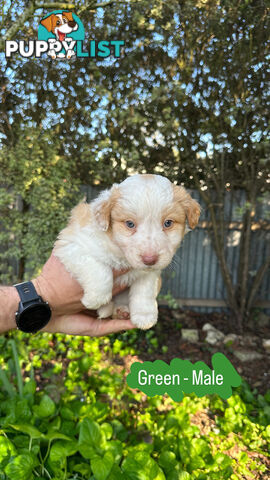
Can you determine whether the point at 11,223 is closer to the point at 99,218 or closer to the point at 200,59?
the point at 200,59

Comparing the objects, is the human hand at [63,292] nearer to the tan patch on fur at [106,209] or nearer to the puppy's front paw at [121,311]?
the puppy's front paw at [121,311]

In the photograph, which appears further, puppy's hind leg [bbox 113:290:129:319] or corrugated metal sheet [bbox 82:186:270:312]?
corrugated metal sheet [bbox 82:186:270:312]

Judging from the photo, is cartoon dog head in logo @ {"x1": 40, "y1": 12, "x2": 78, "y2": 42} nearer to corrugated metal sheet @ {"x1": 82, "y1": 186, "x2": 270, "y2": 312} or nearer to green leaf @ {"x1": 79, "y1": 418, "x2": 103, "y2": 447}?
corrugated metal sheet @ {"x1": 82, "y1": 186, "x2": 270, "y2": 312}

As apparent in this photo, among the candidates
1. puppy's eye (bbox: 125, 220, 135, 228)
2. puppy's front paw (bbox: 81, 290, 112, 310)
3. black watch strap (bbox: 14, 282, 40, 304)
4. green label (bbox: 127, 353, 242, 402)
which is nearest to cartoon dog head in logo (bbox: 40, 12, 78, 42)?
black watch strap (bbox: 14, 282, 40, 304)

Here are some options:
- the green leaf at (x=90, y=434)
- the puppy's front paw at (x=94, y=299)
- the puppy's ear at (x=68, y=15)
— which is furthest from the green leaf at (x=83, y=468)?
the puppy's ear at (x=68, y=15)

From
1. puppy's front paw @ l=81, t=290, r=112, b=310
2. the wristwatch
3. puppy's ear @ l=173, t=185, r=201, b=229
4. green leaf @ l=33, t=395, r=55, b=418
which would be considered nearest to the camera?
puppy's ear @ l=173, t=185, r=201, b=229

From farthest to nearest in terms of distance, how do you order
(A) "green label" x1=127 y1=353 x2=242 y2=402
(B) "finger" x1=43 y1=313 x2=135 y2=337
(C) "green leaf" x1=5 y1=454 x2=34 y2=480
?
(B) "finger" x1=43 y1=313 x2=135 y2=337
(C) "green leaf" x1=5 y1=454 x2=34 y2=480
(A) "green label" x1=127 y1=353 x2=242 y2=402

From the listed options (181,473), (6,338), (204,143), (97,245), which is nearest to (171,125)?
(204,143)
